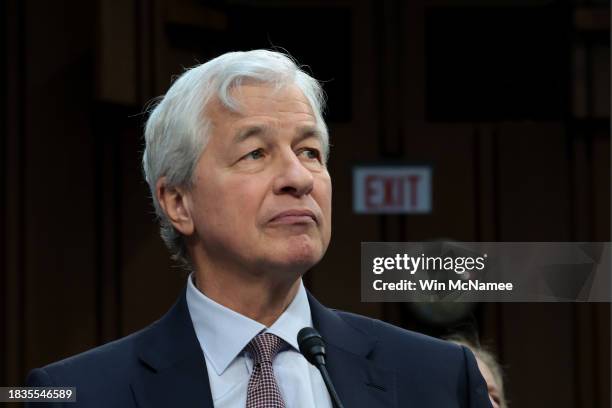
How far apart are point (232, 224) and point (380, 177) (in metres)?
1.74

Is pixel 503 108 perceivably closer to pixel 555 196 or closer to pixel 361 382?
pixel 555 196

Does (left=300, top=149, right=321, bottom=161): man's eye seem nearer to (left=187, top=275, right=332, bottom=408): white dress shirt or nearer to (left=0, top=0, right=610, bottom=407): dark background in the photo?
(left=187, top=275, right=332, bottom=408): white dress shirt

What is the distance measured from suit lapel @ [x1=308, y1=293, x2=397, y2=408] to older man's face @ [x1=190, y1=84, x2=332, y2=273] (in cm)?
12

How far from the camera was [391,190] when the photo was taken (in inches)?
127

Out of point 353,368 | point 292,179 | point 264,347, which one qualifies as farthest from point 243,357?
point 292,179

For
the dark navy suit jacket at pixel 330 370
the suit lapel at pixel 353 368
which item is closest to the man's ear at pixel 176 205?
the dark navy suit jacket at pixel 330 370

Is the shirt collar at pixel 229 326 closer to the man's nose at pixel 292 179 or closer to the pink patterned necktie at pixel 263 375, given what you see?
the pink patterned necktie at pixel 263 375

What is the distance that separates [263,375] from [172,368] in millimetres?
125

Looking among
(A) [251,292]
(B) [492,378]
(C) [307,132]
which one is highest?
(C) [307,132]

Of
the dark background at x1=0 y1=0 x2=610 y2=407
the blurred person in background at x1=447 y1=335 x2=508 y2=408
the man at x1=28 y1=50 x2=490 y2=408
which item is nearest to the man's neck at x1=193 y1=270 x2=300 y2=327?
the man at x1=28 y1=50 x2=490 y2=408

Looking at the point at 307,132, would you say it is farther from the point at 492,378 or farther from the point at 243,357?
the point at 492,378

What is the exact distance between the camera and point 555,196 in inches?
128

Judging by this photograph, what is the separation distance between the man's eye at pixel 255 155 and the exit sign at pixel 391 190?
5.47 ft

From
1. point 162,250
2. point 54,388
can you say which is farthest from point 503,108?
point 54,388
